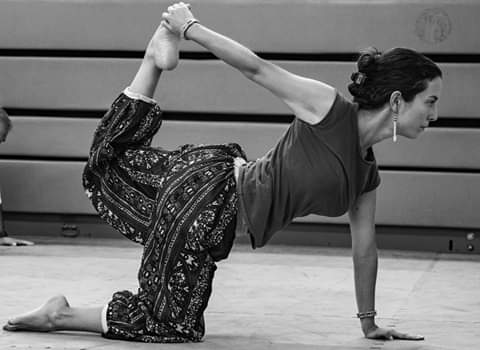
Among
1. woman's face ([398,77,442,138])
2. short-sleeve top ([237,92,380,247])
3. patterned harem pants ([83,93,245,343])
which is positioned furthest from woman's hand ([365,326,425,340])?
woman's face ([398,77,442,138])

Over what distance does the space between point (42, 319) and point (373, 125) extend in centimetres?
113

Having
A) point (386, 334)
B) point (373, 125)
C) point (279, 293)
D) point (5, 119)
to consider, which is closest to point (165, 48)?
point (373, 125)

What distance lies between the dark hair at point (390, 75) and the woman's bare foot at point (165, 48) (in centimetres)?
55

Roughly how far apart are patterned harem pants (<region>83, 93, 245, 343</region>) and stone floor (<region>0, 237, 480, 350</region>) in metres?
0.07

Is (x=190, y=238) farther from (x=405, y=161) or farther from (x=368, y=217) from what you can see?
(x=405, y=161)

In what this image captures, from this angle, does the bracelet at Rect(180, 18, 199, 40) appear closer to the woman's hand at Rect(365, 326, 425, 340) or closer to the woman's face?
the woman's face

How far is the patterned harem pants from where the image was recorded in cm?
281

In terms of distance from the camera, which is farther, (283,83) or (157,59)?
(157,59)

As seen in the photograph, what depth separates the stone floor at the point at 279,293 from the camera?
2918mm

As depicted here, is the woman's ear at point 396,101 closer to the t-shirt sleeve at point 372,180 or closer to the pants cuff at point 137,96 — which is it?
the t-shirt sleeve at point 372,180

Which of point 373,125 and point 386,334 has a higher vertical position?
point 373,125

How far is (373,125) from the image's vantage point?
9.00ft

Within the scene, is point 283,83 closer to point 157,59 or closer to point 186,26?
point 186,26

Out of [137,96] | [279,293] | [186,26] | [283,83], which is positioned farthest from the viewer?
[279,293]
